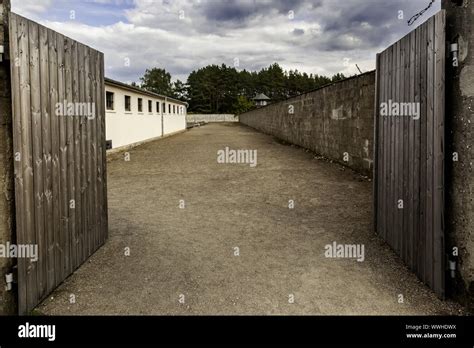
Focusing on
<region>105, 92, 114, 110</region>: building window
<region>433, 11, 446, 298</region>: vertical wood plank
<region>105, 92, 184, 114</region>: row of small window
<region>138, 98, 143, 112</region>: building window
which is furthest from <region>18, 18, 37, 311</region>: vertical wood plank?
<region>138, 98, 143, 112</region>: building window

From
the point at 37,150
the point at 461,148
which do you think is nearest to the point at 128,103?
the point at 37,150

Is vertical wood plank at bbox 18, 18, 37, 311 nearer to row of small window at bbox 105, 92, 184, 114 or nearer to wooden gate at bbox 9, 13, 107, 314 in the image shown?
wooden gate at bbox 9, 13, 107, 314

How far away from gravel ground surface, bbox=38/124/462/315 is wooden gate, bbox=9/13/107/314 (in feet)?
1.06

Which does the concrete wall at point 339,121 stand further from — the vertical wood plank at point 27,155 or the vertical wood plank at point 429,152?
the vertical wood plank at point 27,155

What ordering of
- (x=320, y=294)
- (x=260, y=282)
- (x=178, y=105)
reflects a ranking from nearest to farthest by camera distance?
1. (x=320, y=294)
2. (x=260, y=282)
3. (x=178, y=105)

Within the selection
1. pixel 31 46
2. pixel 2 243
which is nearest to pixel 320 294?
pixel 2 243

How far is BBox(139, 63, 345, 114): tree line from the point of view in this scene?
80.9 meters

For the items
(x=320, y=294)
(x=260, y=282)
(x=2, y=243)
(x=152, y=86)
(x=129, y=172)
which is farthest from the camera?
(x=152, y=86)

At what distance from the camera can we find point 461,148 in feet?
10.3

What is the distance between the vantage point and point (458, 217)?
3.19 m

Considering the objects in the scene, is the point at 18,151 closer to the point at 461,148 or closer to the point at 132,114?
the point at 461,148

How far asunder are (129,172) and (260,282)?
846cm

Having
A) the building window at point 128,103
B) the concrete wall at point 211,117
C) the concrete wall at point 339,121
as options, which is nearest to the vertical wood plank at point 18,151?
the concrete wall at point 339,121
